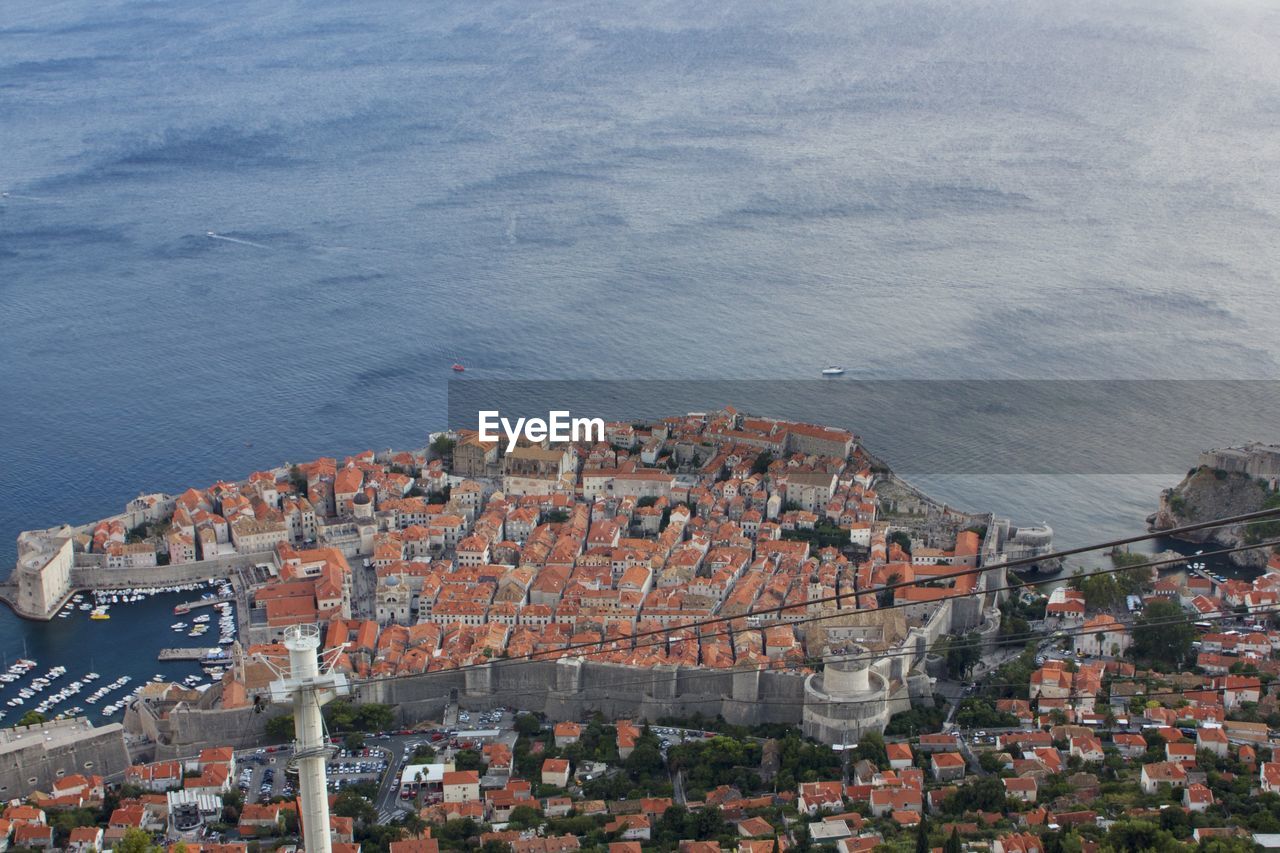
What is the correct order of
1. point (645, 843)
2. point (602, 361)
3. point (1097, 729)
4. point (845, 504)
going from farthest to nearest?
point (602, 361)
point (845, 504)
point (1097, 729)
point (645, 843)

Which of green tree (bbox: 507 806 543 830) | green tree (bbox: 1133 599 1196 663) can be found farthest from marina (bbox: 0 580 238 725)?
green tree (bbox: 1133 599 1196 663)

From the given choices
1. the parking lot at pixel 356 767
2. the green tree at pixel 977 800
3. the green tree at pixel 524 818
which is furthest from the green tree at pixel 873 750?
the parking lot at pixel 356 767

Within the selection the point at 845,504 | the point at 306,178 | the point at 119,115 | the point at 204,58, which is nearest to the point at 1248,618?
the point at 845,504

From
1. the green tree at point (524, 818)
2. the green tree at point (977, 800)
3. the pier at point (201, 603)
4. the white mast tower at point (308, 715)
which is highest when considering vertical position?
the white mast tower at point (308, 715)

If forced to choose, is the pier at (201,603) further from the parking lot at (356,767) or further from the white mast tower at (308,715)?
the white mast tower at (308,715)

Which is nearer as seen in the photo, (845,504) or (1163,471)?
(845,504)

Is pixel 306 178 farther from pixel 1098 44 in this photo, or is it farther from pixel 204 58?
pixel 1098 44
